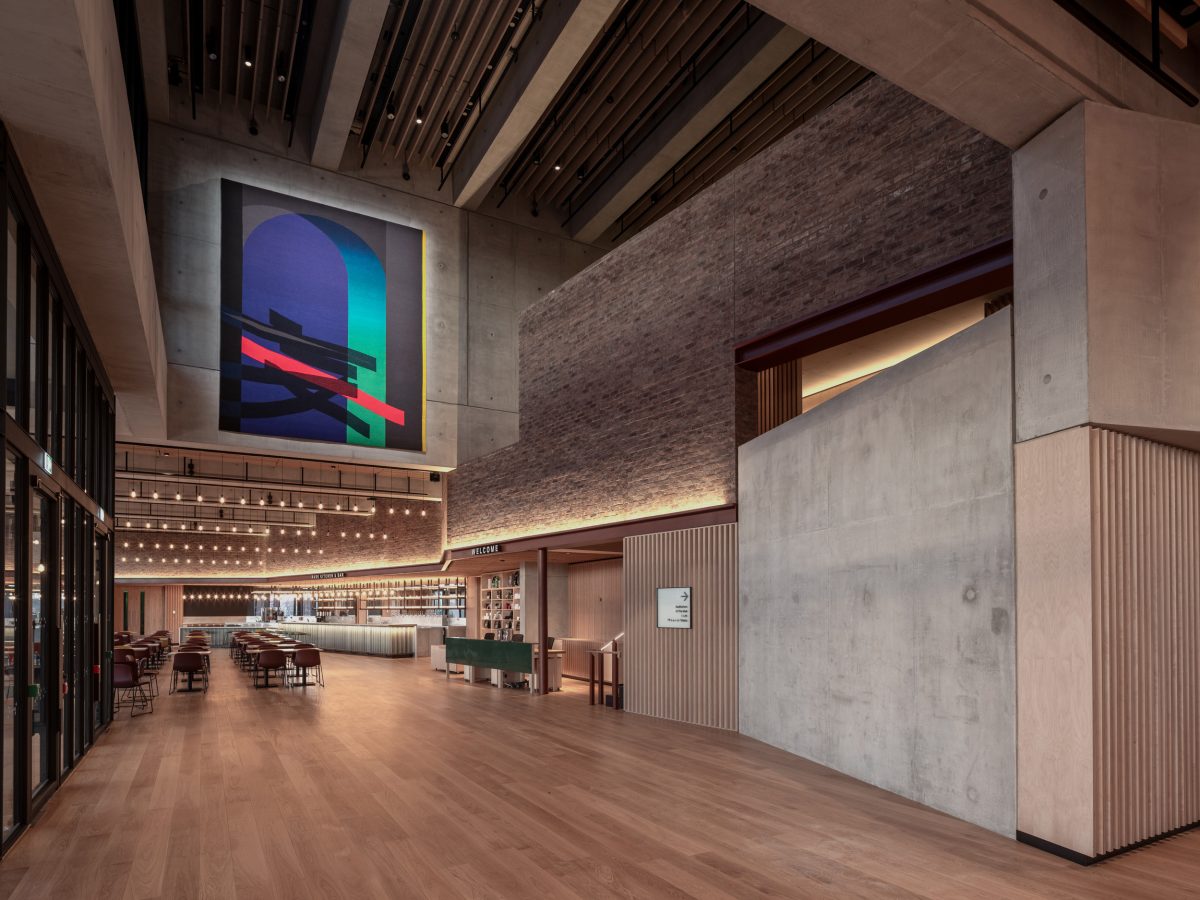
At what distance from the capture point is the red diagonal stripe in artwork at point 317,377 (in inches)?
600

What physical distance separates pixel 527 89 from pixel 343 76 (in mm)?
3208

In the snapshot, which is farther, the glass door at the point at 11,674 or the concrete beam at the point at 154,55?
the concrete beam at the point at 154,55

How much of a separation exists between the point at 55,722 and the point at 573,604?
33.4 ft

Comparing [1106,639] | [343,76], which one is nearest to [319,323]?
[343,76]

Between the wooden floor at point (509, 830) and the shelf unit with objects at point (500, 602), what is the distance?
23.8ft

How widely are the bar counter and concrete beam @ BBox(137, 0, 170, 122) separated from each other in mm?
13095

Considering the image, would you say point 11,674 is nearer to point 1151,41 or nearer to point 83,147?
point 83,147

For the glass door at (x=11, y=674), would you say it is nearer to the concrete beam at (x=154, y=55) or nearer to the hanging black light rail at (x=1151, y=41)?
the hanging black light rail at (x=1151, y=41)

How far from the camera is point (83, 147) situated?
4727 millimetres

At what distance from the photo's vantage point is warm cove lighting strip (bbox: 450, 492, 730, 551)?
9633mm

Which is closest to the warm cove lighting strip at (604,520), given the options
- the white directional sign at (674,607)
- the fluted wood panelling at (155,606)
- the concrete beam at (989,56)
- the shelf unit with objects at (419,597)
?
the white directional sign at (674,607)

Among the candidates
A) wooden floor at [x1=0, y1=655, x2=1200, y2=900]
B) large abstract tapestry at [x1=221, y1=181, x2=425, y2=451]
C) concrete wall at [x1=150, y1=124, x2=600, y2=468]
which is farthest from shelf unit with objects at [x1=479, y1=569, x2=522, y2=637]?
wooden floor at [x1=0, y1=655, x2=1200, y2=900]

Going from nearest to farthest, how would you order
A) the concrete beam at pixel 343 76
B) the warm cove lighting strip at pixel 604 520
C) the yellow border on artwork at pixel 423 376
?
the warm cove lighting strip at pixel 604 520
the concrete beam at pixel 343 76
the yellow border on artwork at pixel 423 376

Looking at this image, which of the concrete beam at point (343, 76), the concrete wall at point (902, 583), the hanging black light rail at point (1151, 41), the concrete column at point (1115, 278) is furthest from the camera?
the concrete beam at point (343, 76)
